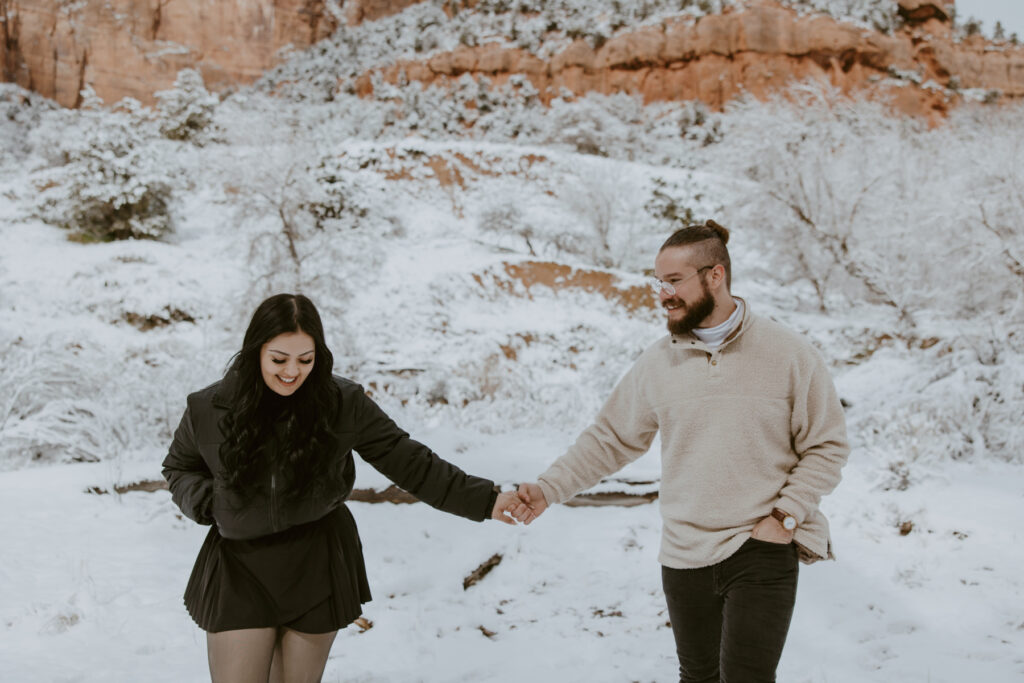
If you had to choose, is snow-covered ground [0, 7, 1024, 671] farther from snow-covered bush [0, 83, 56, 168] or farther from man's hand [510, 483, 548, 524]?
man's hand [510, 483, 548, 524]

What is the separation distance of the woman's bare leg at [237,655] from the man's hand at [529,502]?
2.96ft

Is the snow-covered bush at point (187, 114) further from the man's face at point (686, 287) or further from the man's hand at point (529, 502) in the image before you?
the man's face at point (686, 287)

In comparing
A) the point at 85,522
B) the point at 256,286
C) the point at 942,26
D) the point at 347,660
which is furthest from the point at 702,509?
the point at 942,26

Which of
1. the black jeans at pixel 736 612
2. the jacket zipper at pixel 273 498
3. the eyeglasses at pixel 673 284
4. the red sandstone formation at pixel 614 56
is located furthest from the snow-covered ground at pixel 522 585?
the red sandstone formation at pixel 614 56

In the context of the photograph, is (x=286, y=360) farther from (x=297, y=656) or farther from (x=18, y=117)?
(x=18, y=117)

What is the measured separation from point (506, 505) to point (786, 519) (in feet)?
2.99

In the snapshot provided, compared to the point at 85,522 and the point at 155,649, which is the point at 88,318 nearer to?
the point at 85,522

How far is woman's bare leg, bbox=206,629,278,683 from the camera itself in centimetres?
183

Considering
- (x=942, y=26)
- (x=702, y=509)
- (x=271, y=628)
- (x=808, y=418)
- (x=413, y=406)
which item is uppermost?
(x=942, y=26)

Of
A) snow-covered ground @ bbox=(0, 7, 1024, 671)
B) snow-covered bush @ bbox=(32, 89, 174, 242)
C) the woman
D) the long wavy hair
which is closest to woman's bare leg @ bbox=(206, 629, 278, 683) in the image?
the woman

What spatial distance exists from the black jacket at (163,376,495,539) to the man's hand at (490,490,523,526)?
2.0 inches

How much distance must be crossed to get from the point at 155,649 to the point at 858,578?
4254 mm

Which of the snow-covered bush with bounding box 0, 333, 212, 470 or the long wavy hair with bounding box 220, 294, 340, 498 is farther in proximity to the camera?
the snow-covered bush with bounding box 0, 333, 212, 470

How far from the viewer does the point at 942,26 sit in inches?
1743
